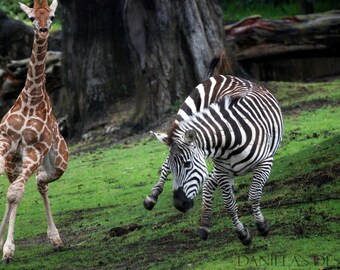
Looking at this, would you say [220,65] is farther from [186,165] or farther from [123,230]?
[186,165]

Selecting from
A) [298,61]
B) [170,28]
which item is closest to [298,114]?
[170,28]

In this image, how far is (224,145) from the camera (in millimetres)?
9320

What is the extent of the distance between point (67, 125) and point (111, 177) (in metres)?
7.03

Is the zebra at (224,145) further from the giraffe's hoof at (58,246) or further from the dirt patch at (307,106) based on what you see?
the dirt patch at (307,106)

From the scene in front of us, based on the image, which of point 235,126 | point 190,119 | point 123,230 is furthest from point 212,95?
point 123,230

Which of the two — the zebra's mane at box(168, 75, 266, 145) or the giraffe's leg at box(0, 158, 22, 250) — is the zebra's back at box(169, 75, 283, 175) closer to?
the zebra's mane at box(168, 75, 266, 145)

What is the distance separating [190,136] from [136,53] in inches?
470

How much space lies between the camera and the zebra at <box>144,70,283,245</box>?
29.8 ft

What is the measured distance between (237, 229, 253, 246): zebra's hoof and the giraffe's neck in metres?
3.23

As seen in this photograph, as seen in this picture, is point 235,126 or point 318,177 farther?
point 318,177

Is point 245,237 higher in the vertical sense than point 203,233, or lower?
higher

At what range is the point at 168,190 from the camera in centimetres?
1446

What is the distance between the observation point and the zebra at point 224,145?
9.07 metres

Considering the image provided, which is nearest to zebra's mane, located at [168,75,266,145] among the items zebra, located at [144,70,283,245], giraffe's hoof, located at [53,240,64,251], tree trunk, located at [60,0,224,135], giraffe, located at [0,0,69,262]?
zebra, located at [144,70,283,245]
